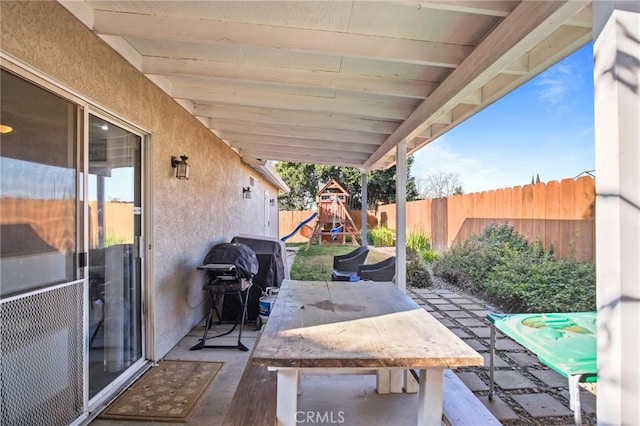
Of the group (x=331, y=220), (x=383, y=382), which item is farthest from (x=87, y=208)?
(x=331, y=220)

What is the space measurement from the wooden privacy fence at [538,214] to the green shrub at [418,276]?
1.67 m

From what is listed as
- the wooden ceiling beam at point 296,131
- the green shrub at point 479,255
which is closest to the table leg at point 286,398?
the wooden ceiling beam at point 296,131

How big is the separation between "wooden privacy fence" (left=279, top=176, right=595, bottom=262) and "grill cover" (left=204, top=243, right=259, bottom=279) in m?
4.54

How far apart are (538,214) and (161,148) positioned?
19.0 ft

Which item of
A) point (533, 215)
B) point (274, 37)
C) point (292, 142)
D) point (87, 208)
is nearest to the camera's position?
point (274, 37)

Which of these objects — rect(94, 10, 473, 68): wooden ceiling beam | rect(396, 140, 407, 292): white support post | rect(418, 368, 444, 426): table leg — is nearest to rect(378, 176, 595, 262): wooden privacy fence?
rect(396, 140, 407, 292): white support post

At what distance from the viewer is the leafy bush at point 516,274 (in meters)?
4.44

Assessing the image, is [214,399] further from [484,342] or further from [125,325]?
[484,342]

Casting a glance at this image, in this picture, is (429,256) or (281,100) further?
(429,256)

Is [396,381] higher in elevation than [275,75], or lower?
lower

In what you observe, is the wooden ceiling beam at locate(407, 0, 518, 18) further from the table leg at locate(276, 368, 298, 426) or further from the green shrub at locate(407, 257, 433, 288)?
the green shrub at locate(407, 257, 433, 288)

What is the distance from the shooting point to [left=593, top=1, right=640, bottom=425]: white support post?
1124mm

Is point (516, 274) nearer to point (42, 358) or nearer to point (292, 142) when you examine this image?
point (292, 142)

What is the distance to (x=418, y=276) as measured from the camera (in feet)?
22.5
